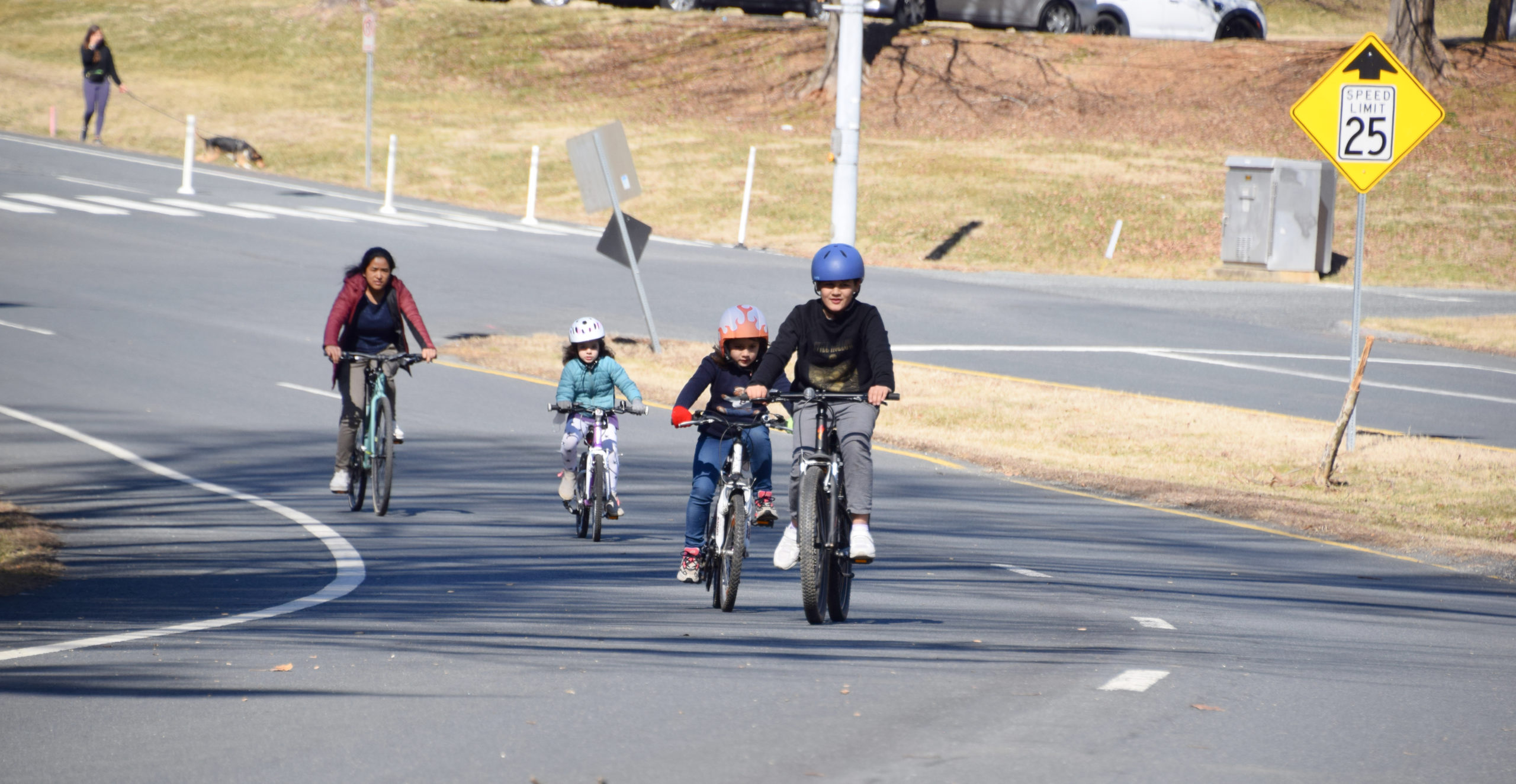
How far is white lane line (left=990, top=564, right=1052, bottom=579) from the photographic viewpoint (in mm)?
10634

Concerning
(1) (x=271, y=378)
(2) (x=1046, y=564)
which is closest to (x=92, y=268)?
(1) (x=271, y=378)

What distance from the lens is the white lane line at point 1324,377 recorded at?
807 inches

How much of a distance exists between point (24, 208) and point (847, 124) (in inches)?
662

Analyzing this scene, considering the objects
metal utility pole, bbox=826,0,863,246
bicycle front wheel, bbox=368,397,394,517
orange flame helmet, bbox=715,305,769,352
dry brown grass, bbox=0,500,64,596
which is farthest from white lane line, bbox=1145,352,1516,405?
dry brown grass, bbox=0,500,64,596

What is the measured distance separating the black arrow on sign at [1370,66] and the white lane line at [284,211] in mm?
20003

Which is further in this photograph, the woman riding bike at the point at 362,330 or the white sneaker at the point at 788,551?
the woman riding bike at the point at 362,330

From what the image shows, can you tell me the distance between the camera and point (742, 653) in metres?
7.93

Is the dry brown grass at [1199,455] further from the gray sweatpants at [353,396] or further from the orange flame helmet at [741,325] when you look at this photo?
the orange flame helmet at [741,325]

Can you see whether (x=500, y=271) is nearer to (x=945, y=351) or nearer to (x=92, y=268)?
(x=92, y=268)

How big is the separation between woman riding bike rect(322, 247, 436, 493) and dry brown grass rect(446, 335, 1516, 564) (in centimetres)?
567

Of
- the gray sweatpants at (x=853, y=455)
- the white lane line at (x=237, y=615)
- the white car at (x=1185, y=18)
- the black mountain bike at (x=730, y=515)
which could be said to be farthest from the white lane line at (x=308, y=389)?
the white car at (x=1185, y=18)

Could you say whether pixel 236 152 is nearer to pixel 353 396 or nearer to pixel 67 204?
pixel 67 204

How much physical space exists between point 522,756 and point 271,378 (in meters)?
13.9

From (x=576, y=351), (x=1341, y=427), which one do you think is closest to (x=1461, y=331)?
(x=1341, y=427)
